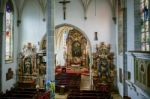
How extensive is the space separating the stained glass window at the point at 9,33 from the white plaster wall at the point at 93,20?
4.49 m

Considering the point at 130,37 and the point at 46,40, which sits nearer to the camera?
the point at 130,37

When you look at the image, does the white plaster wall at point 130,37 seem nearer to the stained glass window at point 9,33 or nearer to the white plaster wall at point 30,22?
the white plaster wall at point 30,22

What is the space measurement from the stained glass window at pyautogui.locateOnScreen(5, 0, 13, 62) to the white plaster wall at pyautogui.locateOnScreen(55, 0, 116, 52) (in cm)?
449

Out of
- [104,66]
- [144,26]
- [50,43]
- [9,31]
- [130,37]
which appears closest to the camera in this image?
[144,26]

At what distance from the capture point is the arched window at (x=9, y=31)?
20531 mm

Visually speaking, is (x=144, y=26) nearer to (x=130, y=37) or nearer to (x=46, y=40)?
(x=130, y=37)

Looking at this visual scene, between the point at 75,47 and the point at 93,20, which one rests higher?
the point at 93,20

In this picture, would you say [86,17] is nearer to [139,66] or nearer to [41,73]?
[41,73]

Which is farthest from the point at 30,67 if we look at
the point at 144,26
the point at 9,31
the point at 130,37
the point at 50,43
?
the point at 144,26

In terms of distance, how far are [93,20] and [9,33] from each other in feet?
25.7

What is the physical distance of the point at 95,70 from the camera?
73.6ft

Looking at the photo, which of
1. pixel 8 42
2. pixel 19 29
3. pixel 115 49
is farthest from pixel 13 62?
pixel 115 49

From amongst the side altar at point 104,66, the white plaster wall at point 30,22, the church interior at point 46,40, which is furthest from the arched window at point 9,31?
the side altar at point 104,66

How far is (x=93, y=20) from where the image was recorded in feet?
74.4
